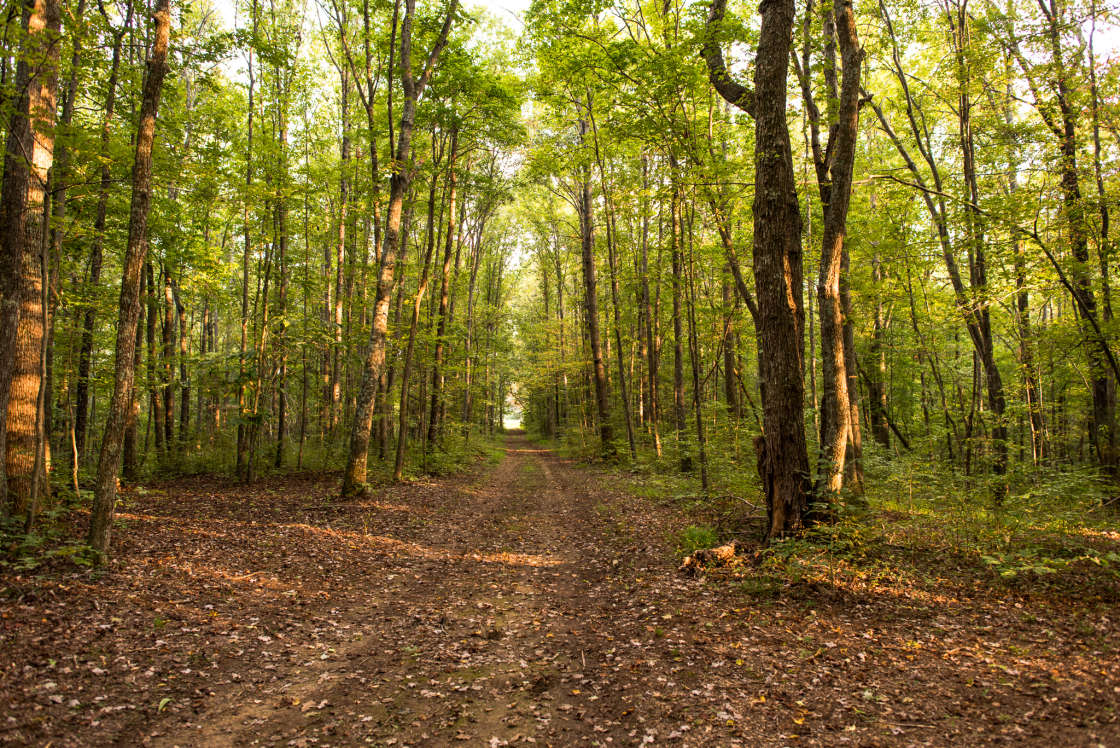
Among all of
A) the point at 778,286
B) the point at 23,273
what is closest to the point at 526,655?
the point at 778,286

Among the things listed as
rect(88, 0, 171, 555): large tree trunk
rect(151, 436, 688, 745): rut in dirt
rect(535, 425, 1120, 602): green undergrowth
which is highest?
rect(88, 0, 171, 555): large tree trunk

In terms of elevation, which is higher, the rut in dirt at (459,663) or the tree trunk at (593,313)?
the tree trunk at (593,313)

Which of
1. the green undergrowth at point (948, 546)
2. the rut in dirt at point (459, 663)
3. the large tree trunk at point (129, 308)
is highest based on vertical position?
the large tree trunk at point (129, 308)

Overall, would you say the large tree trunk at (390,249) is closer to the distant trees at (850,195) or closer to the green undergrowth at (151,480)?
the green undergrowth at (151,480)

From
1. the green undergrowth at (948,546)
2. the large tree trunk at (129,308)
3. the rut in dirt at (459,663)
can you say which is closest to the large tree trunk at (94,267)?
the large tree trunk at (129,308)

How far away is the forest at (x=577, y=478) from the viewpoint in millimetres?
3906

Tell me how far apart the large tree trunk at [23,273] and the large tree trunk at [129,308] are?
1.78m

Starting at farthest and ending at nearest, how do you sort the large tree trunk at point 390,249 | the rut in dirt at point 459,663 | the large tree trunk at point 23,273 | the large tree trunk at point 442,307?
the large tree trunk at point 442,307, the large tree trunk at point 390,249, the large tree trunk at point 23,273, the rut in dirt at point 459,663

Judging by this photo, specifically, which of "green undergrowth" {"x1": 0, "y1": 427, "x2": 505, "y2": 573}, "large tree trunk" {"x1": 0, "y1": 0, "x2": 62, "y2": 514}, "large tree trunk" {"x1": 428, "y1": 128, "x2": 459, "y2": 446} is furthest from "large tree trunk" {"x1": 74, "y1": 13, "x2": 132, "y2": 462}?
"large tree trunk" {"x1": 428, "y1": 128, "x2": 459, "y2": 446}

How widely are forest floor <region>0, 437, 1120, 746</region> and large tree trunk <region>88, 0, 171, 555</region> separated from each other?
0.69m

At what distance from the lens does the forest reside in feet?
12.8

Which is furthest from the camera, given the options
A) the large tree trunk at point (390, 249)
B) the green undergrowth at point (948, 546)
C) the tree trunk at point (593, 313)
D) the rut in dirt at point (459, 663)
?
the tree trunk at point (593, 313)

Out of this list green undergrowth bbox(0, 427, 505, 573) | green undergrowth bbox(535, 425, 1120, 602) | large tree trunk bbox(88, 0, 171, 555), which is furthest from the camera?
large tree trunk bbox(88, 0, 171, 555)

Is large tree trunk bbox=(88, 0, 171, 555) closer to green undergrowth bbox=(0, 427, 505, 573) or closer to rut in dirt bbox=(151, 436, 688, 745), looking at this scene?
green undergrowth bbox=(0, 427, 505, 573)
